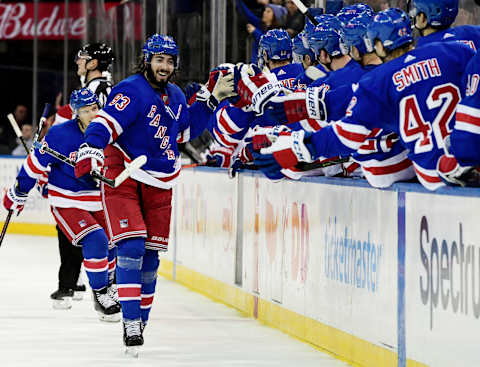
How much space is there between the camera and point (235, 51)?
8.29 m

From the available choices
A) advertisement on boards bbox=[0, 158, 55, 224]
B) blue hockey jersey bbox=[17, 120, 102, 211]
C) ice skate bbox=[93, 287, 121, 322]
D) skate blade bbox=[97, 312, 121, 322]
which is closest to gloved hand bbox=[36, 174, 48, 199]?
blue hockey jersey bbox=[17, 120, 102, 211]

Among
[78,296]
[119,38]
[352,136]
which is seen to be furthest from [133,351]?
[119,38]

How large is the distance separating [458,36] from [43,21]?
1122 cm

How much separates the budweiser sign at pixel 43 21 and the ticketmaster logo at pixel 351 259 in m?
9.73

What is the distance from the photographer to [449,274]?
384cm

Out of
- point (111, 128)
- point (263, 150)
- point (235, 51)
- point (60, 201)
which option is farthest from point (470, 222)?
point (235, 51)

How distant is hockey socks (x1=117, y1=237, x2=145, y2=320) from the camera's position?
16.8 feet

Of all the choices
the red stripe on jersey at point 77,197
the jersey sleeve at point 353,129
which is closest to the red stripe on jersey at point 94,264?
the red stripe on jersey at point 77,197

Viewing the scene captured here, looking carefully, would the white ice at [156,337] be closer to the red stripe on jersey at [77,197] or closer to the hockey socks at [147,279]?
the hockey socks at [147,279]

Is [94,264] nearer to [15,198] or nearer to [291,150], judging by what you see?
[15,198]

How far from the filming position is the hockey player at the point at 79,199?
6.33 m

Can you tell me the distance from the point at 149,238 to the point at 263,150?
3.12 feet

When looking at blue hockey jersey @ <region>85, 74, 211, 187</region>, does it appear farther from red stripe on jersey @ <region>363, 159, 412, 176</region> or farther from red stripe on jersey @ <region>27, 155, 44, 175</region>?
red stripe on jersey @ <region>27, 155, 44, 175</region>

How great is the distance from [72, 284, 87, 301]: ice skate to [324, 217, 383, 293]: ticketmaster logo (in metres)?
2.32
